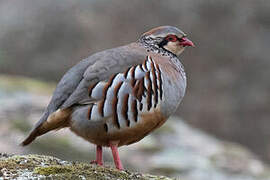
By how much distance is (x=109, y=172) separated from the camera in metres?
4.85

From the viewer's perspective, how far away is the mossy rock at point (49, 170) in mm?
4523

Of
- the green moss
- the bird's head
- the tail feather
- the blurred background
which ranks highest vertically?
the blurred background

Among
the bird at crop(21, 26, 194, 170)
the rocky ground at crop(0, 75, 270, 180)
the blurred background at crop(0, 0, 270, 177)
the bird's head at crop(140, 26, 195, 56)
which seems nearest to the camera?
the bird at crop(21, 26, 194, 170)

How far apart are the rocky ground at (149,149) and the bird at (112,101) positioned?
320cm

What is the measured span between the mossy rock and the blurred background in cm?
830

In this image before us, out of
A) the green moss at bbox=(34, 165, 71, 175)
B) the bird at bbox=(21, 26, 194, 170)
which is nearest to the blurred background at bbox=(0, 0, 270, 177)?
the bird at bbox=(21, 26, 194, 170)

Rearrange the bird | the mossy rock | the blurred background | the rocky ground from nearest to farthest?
the mossy rock → the bird → the rocky ground → the blurred background

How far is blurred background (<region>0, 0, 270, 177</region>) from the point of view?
46.4ft

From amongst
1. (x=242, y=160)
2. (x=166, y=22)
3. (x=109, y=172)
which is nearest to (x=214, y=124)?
(x=166, y=22)

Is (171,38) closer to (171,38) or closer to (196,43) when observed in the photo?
(171,38)

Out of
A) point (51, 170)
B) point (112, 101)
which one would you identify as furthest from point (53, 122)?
point (51, 170)

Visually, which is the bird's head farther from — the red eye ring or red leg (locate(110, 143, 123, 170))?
red leg (locate(110, 143, 123, 170))

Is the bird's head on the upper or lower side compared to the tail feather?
upper

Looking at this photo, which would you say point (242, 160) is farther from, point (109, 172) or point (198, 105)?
point (109, 172)
